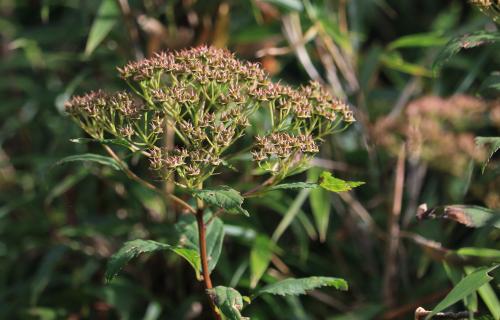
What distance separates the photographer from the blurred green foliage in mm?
2355

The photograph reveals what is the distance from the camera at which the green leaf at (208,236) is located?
4.90 feet

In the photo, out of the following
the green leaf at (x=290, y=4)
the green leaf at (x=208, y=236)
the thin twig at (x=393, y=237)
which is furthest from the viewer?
the green leaf at (x=290, y=4)

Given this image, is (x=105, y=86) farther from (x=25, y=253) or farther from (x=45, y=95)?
(x=25, y=253)

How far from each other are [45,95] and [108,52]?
0.26 meters

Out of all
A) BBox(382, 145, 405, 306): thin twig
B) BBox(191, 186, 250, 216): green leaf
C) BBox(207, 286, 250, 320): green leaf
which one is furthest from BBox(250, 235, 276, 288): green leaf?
BBox(191, 186, 250, 216): green leaf

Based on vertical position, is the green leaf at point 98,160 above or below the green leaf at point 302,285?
above

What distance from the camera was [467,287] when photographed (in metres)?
1.33

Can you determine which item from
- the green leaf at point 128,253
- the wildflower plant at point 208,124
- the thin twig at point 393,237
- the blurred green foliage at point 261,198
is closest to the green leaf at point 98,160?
the wildflower plant at point 208,124

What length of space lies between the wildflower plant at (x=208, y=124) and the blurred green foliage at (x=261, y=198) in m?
0.79

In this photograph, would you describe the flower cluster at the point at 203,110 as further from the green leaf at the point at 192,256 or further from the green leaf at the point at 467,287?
the green leaf at the point at 467,287

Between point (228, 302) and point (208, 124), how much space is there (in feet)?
0.98

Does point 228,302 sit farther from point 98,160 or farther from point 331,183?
point 98,160

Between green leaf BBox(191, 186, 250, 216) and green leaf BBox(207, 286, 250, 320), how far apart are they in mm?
162

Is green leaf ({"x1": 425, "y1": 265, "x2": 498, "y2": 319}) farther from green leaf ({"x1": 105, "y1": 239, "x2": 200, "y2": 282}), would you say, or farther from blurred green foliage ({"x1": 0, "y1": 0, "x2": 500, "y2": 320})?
blurred green foliage ({"x1": 0, "y1": 0, "x2": 500, "y2": 320})
